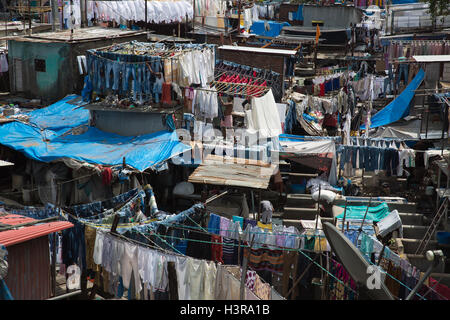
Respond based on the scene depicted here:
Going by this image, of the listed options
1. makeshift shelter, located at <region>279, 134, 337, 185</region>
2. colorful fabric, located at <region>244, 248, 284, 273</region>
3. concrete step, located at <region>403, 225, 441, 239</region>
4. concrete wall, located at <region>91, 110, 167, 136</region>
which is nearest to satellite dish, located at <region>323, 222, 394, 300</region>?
colorful fabric, located at <region>244, 248, 284, 273</region>

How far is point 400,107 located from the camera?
24.1 meters

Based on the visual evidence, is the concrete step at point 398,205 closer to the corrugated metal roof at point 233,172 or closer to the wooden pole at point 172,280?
the corrugated metal roof at point 233,172

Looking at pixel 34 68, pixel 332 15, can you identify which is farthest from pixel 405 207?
pixel 332 15

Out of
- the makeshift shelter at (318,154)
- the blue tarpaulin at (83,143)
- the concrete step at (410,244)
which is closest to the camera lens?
the concrete step at (410,244)

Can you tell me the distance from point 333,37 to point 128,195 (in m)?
26.6

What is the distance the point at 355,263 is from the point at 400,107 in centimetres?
1668

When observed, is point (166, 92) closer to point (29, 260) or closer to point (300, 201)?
point (300, 201)

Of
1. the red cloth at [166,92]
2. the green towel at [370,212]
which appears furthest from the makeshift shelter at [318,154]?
the red cloth at [166,92]

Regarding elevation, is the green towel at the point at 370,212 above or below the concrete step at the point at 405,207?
above

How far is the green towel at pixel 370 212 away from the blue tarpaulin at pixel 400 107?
7.10 m

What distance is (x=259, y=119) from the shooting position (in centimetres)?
2150

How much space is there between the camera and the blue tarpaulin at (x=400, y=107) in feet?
77.8

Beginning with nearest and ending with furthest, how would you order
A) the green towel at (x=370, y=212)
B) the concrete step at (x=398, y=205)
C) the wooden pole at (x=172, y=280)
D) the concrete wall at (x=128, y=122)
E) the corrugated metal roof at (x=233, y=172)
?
the wooden pole at (x=172, y=280) → the corrugated metal roof at (x=233, y=172) → the green towel at (x=370, y=212) → the concrete step at (x=398, y=205) → the concrete wall at (x=128, y=122)
